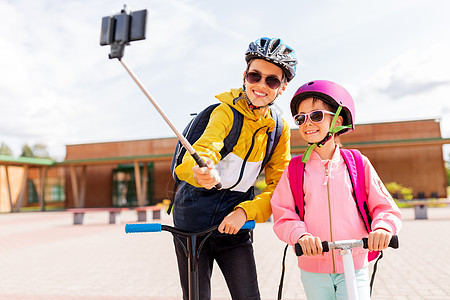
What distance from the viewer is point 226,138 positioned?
7.74 feet

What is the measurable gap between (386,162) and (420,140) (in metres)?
2.71

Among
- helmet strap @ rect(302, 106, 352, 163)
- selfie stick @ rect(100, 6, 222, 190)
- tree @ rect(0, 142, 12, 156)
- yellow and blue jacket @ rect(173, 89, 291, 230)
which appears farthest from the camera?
tree @ rect(0, 142, 12, 156)

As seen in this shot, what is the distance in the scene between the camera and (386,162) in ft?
84.9

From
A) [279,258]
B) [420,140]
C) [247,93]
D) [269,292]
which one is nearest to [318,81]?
[247,93]

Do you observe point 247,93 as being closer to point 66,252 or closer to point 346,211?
point 346,211

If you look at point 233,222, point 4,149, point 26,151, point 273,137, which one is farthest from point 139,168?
point 4,149

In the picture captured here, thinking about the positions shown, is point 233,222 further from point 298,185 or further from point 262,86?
point 262,86

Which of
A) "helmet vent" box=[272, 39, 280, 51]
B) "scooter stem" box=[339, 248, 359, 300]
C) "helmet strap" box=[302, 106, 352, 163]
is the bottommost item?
"scooter stem" box=[339, 248, 359, 300]

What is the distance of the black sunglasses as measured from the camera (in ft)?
7.89

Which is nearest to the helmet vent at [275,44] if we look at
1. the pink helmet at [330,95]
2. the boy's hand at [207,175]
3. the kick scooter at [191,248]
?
the pink helmet at [330,95]

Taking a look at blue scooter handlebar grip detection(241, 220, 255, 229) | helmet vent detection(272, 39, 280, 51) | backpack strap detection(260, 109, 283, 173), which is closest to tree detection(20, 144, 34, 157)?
backpack strap detection(260, 109, 283, 173)

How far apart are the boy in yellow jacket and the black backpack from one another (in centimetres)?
2

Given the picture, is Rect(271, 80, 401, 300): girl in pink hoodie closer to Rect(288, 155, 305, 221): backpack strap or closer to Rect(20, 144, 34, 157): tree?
Rect(288, 155, 305, 221): backpack strap

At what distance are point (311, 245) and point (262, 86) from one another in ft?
3.13
